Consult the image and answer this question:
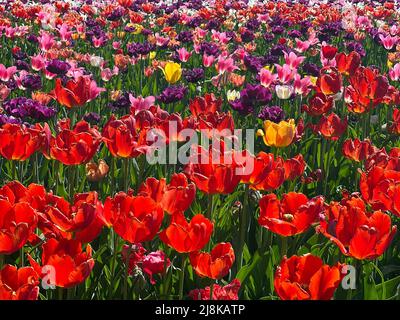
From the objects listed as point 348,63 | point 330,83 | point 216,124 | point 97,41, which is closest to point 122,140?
point 216,124

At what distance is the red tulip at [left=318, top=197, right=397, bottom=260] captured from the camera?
1.84 m

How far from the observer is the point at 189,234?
1.85 meters

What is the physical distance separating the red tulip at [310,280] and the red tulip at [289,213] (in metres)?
0.35

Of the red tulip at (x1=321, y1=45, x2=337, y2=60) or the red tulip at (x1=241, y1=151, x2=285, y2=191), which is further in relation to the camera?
the red tulip at (x1=321, y1=45, x2=337, y2=60)

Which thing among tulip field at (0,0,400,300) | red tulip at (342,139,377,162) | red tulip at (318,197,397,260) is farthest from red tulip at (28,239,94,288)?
red tulip at (342,139,377,162)

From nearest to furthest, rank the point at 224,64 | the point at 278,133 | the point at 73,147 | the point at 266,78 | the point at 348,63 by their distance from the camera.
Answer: the point at 73,147 → the point at 278,133 → the point at 348,63 → the point at 266,78 → the point at 224,64

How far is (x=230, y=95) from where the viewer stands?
5414mm

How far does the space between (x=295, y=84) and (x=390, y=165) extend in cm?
244

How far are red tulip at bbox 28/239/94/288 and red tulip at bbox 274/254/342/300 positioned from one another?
0.51 meters

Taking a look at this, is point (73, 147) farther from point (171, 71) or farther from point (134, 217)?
point (171, 71)

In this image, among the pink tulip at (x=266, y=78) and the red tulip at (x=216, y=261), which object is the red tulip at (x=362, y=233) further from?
the pink tulip at (x=266, y=78)

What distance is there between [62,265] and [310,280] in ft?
2.13

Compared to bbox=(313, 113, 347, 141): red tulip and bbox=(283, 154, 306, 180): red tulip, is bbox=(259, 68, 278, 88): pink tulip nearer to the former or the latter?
bbox=(313, 113, 347, 141): red tulip

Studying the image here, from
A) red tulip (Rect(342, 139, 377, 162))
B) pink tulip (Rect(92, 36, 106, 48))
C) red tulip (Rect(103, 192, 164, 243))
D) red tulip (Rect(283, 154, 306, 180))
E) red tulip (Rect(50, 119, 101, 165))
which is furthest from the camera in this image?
pink tulip (Rect(92, 36, 106, 48))
